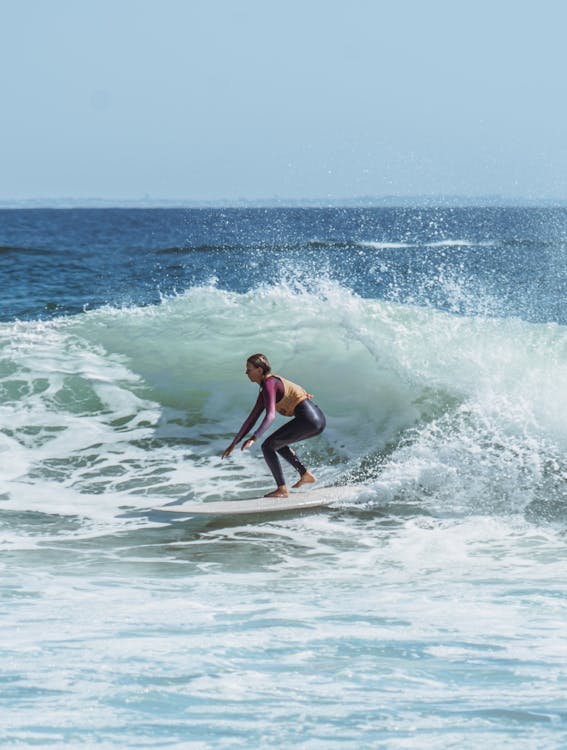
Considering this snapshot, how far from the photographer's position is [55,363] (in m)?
14.7

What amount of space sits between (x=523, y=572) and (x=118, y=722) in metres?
3.60

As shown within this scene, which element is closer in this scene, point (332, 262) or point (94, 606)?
point (94, 606)

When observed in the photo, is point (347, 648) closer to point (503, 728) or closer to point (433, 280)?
point (503, 728)

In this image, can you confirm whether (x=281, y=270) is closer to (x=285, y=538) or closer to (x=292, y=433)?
(x=292, y=433)

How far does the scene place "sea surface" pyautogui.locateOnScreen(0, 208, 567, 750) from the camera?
4453 millimetres

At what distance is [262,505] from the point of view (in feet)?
28.2

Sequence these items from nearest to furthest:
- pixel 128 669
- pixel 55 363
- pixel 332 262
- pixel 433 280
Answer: pixel 128 669
pixel 55 363
pixel 433 280
pixel 332 262

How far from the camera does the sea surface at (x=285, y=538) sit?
445 centimetres

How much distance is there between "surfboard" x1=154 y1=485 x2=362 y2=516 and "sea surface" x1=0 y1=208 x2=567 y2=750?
0.38ft

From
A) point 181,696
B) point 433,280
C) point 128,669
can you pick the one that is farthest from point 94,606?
point 433,280

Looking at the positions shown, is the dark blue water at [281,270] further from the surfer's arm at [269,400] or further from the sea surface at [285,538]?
the surfer's arm at [269,400]

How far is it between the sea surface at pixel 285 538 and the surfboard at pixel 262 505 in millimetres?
117

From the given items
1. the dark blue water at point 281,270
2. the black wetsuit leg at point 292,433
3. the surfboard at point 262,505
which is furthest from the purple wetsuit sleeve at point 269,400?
the dark blue water at point 281,270

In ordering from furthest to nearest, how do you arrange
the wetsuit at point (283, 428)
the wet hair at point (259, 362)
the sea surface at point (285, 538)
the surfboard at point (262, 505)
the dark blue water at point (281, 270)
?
the dark blue water at point (281, 270), the wetsuit at point (283, 428), the surfboard at point (262, 505), the wet hair at point (259, 362), the sea surface at point (285, 538)
